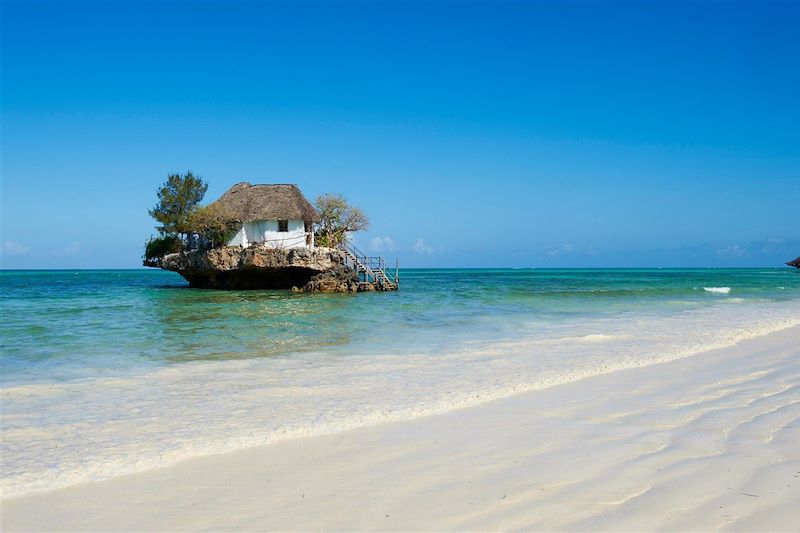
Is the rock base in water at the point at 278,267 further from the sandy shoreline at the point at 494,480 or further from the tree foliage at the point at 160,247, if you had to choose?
the sandy shoreline at the point at 494,480

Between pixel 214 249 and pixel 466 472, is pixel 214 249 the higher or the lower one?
the higher one

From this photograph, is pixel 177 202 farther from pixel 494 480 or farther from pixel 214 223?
pixel 494 480

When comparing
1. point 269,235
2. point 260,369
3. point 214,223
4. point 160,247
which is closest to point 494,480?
point 260,369

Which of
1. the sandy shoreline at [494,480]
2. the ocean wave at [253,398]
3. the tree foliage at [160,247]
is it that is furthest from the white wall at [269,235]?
the sandy shoreline at [494,480]

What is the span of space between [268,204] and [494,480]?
35.6 meters

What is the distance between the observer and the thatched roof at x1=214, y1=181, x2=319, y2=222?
37.6 meters

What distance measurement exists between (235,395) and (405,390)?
7.94 ft

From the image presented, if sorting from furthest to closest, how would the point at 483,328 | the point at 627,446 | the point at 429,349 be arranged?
the point at 483,328 → the point at 429,349 → the point at 627,446

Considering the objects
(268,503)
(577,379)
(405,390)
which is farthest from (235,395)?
(577,379)

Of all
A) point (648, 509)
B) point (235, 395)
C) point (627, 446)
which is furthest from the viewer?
point (235, 395)

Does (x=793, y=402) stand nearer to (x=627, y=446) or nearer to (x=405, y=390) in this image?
(x=627, y=446)

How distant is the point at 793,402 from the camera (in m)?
6.60

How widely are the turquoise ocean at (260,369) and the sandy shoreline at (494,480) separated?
62 centimetres

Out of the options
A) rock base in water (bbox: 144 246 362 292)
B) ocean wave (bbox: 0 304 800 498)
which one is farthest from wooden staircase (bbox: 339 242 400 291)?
ocean wave (bbox: 0 304 800 498)
